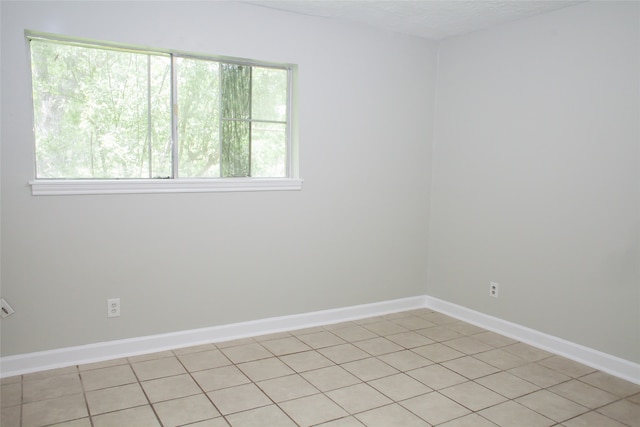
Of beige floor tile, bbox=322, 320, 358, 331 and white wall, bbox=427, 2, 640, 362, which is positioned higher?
white wall, bbox=427, 2, 640, 362

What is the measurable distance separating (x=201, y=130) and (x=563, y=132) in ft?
7.88

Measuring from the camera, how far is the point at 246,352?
3203 mm

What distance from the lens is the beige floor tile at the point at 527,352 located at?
127 inches

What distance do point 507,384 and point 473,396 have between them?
29 cm

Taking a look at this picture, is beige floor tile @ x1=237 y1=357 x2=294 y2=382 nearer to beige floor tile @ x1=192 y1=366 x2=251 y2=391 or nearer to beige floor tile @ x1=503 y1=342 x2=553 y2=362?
beige floor tile @ x1=192 y1=366 x2=251 y2=391

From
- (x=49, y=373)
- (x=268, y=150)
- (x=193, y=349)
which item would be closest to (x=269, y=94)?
(x=268, y=150)

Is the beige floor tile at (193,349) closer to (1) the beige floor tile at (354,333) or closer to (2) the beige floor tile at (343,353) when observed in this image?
(2) the beige floor tile at (343,353)

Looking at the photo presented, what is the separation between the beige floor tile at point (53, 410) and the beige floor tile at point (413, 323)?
230cm

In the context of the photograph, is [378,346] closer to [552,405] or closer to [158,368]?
[552,405]

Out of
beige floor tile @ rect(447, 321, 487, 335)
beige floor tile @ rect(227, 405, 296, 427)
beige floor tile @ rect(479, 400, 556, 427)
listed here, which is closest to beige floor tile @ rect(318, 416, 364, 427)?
beige floor tile @ rect(227, 405, 296, 427)

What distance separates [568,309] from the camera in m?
3.22

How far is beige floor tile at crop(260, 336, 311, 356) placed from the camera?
324cm

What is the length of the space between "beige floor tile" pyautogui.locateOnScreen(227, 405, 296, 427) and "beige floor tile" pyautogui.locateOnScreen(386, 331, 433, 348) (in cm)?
125

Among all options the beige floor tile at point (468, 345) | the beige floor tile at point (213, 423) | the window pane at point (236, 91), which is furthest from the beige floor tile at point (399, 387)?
the window pane at point (236, 91)
